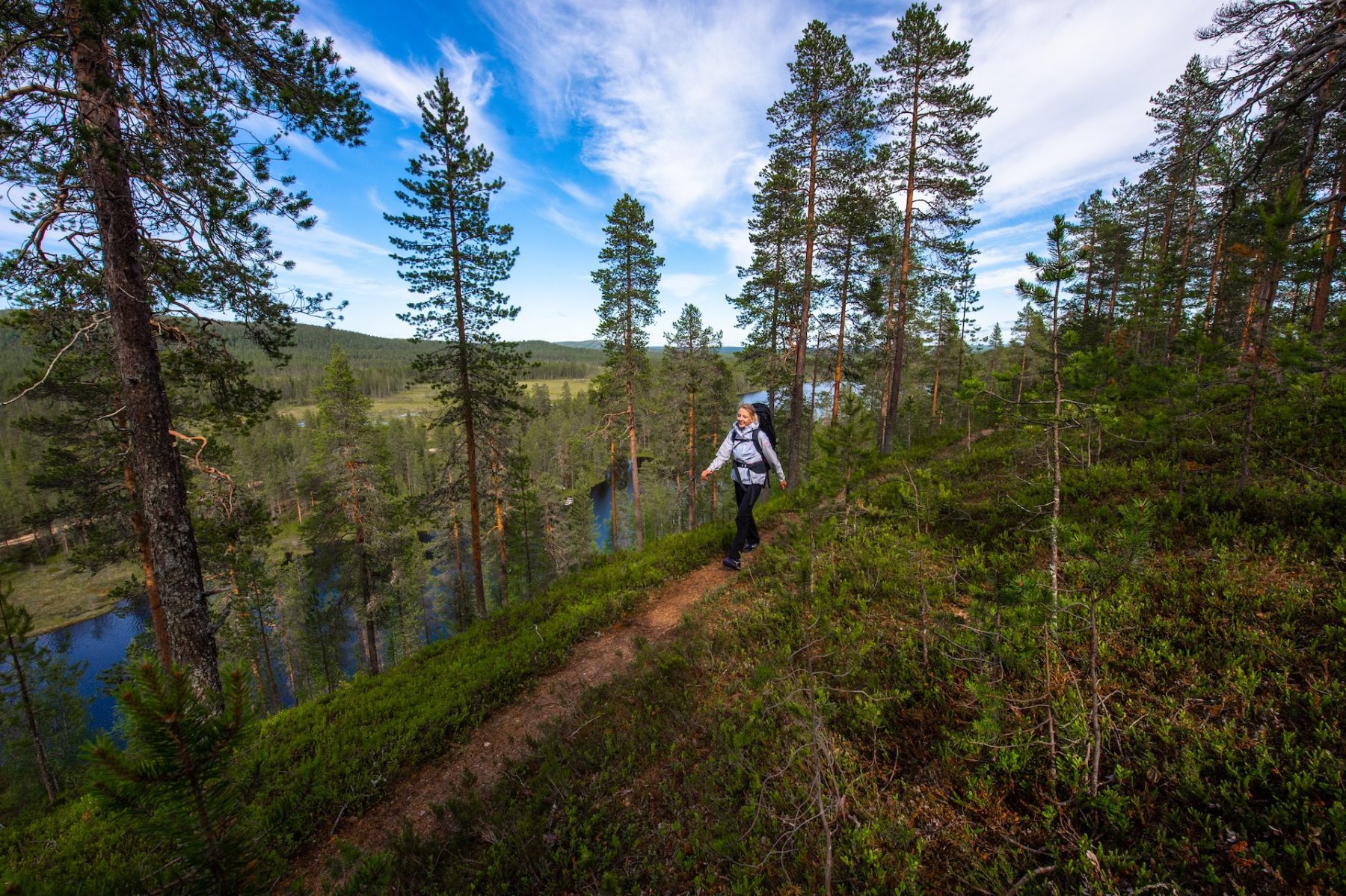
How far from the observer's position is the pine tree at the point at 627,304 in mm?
18281

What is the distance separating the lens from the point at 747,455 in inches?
299

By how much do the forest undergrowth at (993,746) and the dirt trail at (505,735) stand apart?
0.47 meters

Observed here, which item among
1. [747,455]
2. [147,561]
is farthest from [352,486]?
[747,455]

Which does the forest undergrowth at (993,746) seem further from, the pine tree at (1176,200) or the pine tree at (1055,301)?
the pine tree at (1176,200)

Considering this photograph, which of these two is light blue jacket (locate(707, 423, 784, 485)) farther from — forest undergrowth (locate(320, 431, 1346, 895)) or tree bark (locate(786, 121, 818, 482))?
tree bark (locate(786, 121, 818, 482))

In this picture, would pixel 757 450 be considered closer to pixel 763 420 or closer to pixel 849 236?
pixel 763 420

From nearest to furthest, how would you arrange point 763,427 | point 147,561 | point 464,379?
point 763,427, point 147,561, point 464,379

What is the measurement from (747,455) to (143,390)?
24.5 feet

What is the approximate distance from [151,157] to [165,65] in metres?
0.95

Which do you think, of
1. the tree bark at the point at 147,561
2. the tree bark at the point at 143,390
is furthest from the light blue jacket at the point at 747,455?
the tree bark at the point at 147,561

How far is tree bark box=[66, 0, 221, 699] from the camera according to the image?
4.90 metres

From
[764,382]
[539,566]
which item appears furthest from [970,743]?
[539,566]

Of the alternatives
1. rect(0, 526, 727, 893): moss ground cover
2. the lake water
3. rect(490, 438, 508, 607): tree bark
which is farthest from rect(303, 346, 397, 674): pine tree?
the lake water

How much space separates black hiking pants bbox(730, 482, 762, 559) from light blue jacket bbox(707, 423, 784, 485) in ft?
0.48
